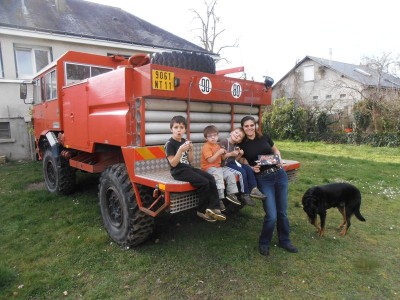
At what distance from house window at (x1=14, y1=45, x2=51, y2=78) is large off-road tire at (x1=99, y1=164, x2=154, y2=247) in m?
9.66

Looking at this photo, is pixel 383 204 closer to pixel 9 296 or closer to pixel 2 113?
pixel 9 296

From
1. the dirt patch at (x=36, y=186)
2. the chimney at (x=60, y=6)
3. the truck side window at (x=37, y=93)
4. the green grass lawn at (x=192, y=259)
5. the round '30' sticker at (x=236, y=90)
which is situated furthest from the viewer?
the chimney at (x=60, y=6)

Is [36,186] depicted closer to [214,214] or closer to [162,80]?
[162,80]

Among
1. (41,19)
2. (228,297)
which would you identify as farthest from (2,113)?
(228,297)

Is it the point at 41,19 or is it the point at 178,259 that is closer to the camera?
the point at 178,259

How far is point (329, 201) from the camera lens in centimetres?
423

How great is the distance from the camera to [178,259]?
3627 mm

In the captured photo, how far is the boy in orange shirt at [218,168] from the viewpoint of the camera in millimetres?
3362

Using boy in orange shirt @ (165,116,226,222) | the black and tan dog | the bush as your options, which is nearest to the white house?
the bush

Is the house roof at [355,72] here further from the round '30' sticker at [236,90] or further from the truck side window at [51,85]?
the truck side window at [51,85]

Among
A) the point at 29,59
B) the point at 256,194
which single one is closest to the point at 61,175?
the point at 256,194

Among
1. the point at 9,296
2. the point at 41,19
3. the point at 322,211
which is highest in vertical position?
the point at 41,19

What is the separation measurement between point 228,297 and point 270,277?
58 cm

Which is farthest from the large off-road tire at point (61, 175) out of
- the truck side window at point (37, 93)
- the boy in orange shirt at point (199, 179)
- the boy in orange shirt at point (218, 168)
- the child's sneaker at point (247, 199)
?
the child's sneaker at point (247, 199)
